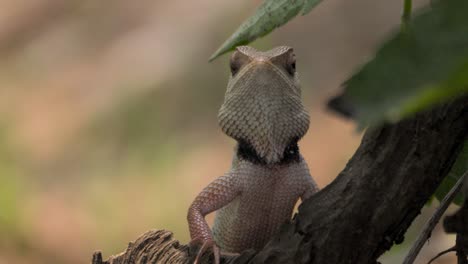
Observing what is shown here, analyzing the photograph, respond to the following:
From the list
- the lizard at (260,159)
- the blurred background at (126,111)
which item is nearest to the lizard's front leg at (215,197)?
the lizard at (260,159)

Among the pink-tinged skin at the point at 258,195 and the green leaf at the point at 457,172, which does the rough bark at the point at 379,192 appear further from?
the pink-tinged skin at the point at 258,195

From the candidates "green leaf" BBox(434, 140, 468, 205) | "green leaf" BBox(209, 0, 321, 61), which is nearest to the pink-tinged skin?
"green leaf" BBox(434, 140, 468, 205)

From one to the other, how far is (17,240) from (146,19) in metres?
3.50

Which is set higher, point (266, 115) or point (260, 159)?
point (266, 115)

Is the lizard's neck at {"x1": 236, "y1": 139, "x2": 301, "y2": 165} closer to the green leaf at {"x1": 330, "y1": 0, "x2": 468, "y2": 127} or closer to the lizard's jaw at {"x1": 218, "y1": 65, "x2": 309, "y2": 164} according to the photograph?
the lizard's jaw at {"x1": 218, "y1": 65, "x2": 309, "y2": 164}

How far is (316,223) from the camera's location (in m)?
1.76

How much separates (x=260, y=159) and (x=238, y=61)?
0.37 m

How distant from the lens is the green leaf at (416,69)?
2.07 ft

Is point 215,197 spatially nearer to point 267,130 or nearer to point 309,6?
point 267,130

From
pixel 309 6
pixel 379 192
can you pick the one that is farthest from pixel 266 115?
pixel 309 6

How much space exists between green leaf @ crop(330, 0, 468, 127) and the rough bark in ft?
2.72

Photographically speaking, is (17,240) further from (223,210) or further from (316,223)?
(316,223)

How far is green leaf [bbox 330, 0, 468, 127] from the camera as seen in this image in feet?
2.07

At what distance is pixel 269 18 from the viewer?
157cm
